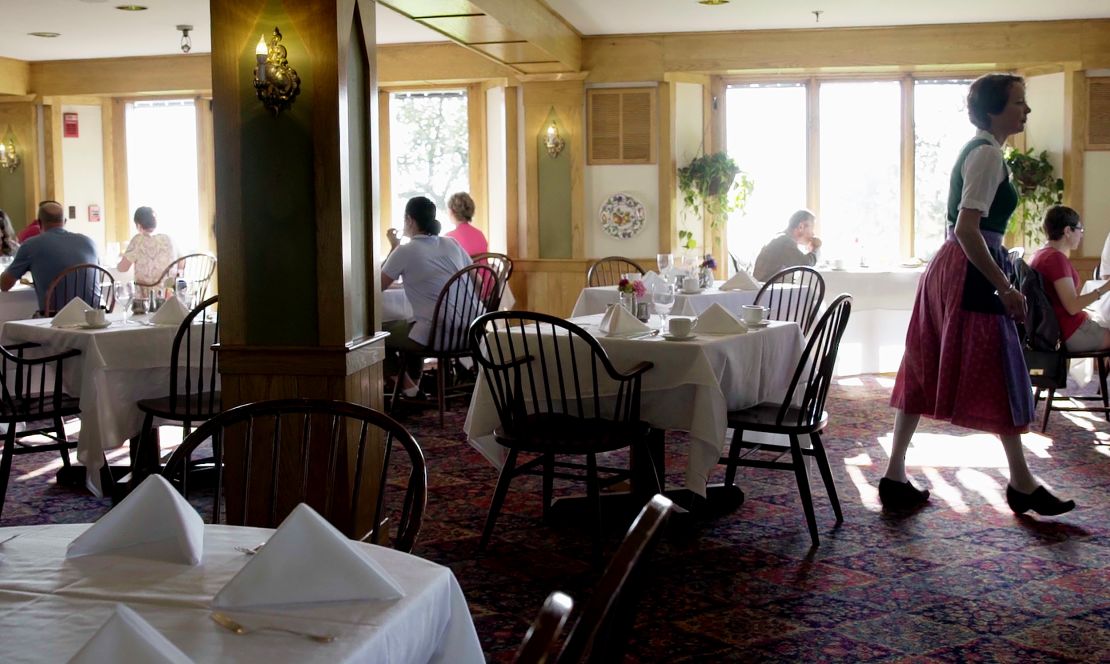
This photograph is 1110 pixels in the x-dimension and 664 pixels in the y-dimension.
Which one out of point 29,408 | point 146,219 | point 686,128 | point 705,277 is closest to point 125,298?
point 29,408

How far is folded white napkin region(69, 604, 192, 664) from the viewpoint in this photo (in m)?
1.12

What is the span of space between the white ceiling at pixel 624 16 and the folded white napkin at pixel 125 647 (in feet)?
23.3

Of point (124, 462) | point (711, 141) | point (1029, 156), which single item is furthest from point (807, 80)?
point (124, 462)

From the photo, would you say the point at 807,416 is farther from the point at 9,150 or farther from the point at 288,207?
the point at 9,150

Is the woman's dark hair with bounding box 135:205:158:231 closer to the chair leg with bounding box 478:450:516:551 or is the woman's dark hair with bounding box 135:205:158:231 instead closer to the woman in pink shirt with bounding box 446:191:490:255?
the woman in pink shirt with bounding box 446:191:490:255

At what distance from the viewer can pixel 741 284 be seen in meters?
6.77

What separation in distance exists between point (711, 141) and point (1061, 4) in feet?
9.35

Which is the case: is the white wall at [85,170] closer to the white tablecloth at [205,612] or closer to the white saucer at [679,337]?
the white saucer at [679,337]

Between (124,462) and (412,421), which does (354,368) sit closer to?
(124,462)

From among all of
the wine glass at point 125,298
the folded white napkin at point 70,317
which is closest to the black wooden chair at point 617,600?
the folded white napkin at point 70,317

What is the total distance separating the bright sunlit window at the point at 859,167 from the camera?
31.1ft

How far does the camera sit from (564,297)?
9586mm

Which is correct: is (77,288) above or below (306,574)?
above

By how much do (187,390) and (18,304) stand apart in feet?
12.7
